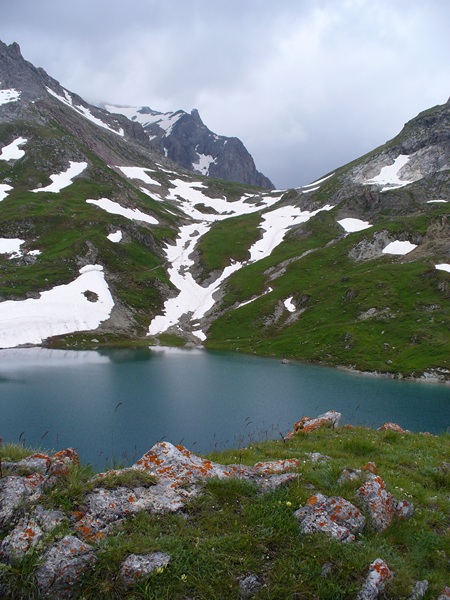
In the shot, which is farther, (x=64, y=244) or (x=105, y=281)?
(x=64, y=244)

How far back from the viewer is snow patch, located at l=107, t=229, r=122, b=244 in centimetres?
13143

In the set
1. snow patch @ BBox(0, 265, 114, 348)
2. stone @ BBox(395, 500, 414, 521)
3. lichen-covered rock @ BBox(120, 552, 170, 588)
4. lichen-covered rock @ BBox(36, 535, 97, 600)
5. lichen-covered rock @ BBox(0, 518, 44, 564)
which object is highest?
snow patch @ BBox(0, 265, 114, 348)

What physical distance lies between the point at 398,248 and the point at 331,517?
129 metres

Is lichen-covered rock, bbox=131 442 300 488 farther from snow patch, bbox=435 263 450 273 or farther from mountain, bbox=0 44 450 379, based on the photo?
snow patch, bbox=435 263 450 273

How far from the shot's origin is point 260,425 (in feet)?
129

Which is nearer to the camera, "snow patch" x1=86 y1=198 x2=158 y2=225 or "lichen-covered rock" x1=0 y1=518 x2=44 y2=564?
"lichen-covered rock" x1=0 y1=518 x2=44 y2=564

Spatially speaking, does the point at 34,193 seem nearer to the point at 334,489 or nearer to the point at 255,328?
the point at 255,328

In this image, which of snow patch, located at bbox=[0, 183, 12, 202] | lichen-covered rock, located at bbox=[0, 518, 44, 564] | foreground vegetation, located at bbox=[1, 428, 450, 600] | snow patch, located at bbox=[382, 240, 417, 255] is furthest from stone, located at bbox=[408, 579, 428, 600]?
snow patch, located at bbox=[0, 183, 12, 202]

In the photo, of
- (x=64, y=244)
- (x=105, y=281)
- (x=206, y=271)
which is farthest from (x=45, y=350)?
(x=206, y=271)

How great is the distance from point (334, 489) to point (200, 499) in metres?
3.15

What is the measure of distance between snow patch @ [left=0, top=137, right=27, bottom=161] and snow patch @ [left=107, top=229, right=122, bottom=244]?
2825 inches

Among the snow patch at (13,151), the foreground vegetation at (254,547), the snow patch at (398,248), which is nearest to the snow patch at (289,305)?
the snow patch at (398,248)

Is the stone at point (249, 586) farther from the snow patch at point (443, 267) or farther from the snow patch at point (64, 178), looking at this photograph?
the snow patch at point (64, 178)

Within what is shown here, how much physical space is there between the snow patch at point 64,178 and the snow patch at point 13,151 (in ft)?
65.2
